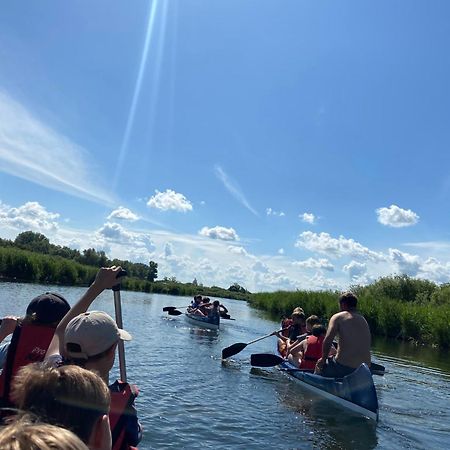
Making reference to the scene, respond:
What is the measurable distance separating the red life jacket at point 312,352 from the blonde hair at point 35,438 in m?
10.5

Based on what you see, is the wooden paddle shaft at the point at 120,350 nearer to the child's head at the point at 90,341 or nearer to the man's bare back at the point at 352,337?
the child's head at the point at 90,341

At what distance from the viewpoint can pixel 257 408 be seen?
9359 mm

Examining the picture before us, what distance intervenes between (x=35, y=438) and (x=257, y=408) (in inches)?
344

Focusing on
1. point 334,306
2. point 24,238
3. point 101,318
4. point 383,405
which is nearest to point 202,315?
point 334,306

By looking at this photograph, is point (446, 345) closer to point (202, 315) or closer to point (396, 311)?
point (396, 311)

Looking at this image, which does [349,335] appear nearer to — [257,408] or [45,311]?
[257,408]

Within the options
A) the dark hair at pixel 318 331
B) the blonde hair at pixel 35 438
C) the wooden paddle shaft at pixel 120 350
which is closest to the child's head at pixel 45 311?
the wooden paddle shaft at pixel 120 350

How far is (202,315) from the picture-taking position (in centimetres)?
2442

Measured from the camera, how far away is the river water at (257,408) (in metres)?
7.59

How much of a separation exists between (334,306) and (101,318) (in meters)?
28.3

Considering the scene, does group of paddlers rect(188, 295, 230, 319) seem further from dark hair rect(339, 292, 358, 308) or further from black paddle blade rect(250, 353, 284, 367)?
dark hair rect(339, 292, 358, 308)

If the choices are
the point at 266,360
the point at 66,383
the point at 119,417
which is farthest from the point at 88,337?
the point at 266,360

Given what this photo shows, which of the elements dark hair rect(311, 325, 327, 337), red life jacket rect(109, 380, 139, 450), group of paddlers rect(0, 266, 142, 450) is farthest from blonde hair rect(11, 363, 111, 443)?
dark hair rect(311, 325, 327, 337)

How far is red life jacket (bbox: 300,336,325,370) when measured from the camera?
37.2 ft
